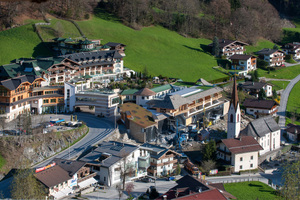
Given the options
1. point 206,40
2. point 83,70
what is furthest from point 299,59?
point 83,70

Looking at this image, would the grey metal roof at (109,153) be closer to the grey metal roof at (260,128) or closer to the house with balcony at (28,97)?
the house with balcony at (28,97)

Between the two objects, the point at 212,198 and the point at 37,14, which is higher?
the point at 37,14

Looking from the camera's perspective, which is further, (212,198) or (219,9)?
(219,9)

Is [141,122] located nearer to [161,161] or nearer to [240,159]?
[161,161]

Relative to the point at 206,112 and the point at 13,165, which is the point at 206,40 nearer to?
the point at 206,112

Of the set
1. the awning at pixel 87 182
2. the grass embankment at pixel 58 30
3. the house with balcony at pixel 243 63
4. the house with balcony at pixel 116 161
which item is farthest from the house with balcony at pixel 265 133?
the grass embankment at pixel 58 30

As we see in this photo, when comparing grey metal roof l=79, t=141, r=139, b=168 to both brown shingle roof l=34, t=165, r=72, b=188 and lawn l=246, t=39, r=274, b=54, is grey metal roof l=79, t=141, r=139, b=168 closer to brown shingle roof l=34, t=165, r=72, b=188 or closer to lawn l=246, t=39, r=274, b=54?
brown shingle roof l=34, t=165, r=72, b=188

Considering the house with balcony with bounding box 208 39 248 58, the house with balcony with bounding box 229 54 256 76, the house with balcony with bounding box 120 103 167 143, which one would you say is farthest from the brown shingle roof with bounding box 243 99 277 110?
the house with balcony with bounding box 208 39 248 58
